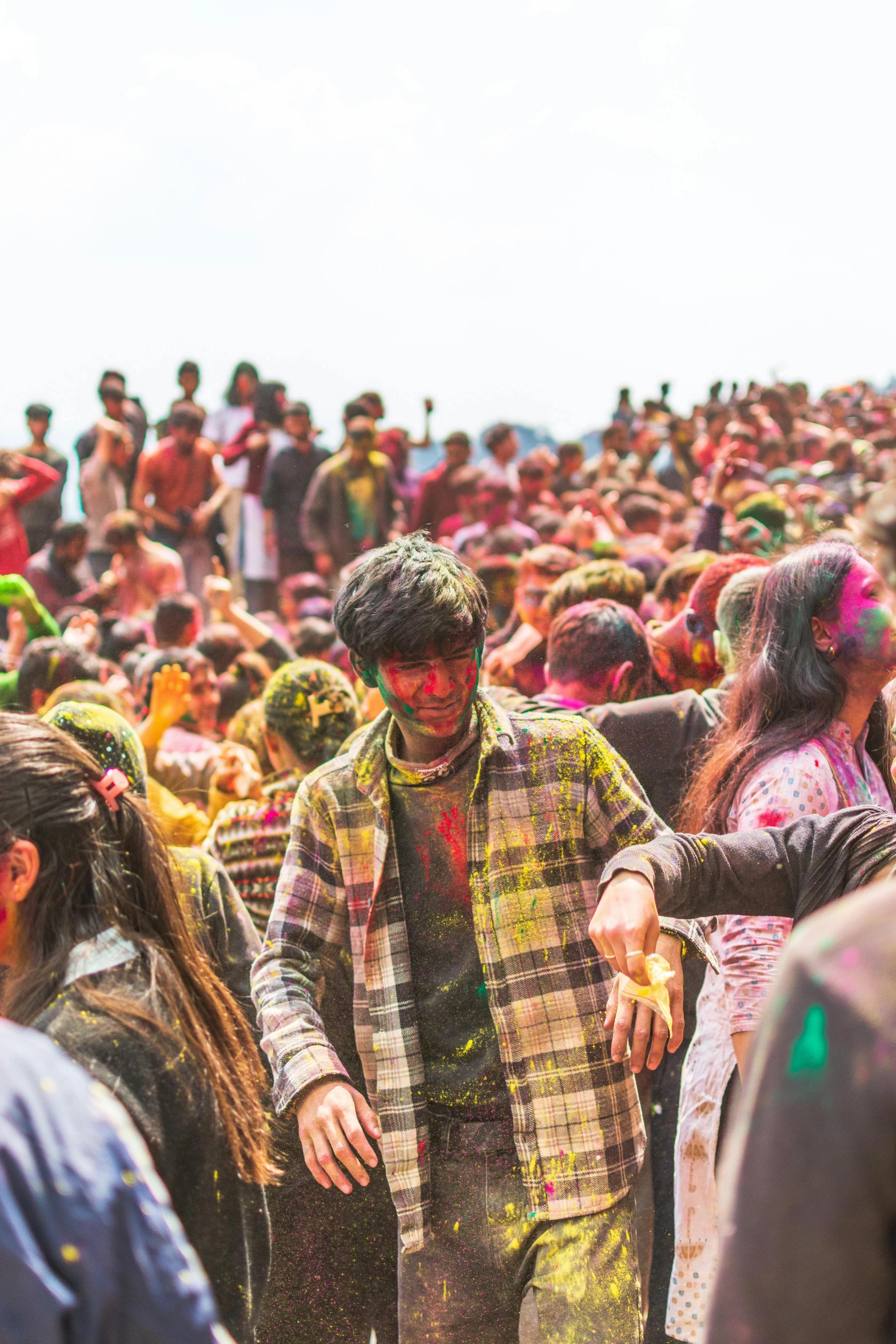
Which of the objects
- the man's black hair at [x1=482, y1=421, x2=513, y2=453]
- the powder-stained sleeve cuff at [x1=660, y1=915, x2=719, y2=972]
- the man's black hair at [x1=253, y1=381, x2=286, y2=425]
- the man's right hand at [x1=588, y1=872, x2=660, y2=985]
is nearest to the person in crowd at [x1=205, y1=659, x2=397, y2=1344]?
the powder-stained sleeve cuff at [x1=660, y1=915, x2=719, y2=972]

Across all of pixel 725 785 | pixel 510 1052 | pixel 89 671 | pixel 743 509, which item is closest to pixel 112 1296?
pixel 510 1052

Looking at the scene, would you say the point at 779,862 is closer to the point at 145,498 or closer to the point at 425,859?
the point at 425,859

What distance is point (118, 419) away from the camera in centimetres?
1048

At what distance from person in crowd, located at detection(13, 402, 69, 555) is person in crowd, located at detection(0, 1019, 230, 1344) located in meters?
8.64

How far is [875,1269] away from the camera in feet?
3.00

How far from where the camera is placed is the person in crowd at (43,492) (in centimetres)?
957

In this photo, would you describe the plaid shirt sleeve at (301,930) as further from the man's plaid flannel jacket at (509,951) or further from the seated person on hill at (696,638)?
the seated person on hill at (696,638)

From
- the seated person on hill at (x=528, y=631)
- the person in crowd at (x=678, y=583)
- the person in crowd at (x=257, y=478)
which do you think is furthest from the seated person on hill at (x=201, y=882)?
the person in crowd at (x=257, y=478)

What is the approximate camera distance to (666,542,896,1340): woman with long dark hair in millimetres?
2691

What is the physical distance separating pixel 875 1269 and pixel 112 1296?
650 mm

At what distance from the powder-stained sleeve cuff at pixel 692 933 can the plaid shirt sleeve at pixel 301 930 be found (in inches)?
26.6

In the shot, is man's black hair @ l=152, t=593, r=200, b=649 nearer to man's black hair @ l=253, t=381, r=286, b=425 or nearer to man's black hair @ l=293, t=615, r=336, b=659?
man's black hair @ l=293, t=615, r=336, b=659

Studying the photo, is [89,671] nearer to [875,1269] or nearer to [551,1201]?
[551,1201]

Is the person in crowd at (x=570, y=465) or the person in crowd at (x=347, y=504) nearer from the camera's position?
the person in crowd at (x=347, y=504)
